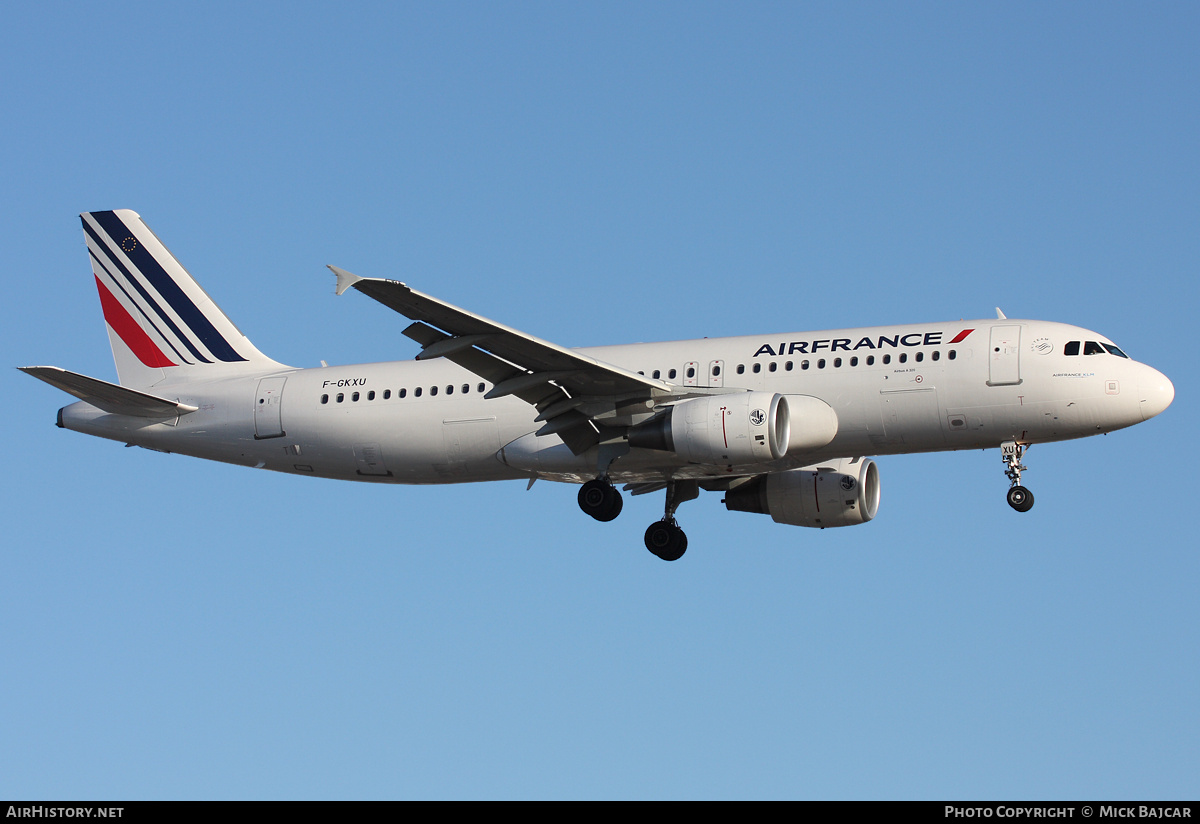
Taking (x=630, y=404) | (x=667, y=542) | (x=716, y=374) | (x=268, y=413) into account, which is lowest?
(x=667, y=542)

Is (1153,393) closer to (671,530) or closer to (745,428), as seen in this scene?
(745,428)

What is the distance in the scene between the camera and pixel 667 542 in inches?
1463

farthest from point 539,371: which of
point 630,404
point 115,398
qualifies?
point 115,398

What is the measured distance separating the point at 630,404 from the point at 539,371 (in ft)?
7.73

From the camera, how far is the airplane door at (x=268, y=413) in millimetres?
37781

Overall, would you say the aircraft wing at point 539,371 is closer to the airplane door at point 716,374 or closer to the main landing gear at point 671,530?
the airplane door at point 716,374

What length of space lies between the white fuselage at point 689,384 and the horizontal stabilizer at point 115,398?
0.29 m

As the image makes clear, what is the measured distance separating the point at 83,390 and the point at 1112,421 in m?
24.7

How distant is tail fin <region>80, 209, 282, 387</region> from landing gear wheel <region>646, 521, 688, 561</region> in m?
11.6

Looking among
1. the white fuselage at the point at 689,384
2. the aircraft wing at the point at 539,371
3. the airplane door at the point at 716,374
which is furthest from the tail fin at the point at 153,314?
the airplane door at the point at 716,374

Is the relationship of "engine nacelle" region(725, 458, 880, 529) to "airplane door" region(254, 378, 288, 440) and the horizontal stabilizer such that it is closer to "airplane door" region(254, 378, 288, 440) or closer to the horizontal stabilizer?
"airplane door" region(254, 378, 288, 440)

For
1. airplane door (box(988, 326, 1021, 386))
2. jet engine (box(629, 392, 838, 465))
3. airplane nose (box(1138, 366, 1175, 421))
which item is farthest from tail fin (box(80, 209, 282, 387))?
airplane nose (box(1138, 366, 1175, 421))
